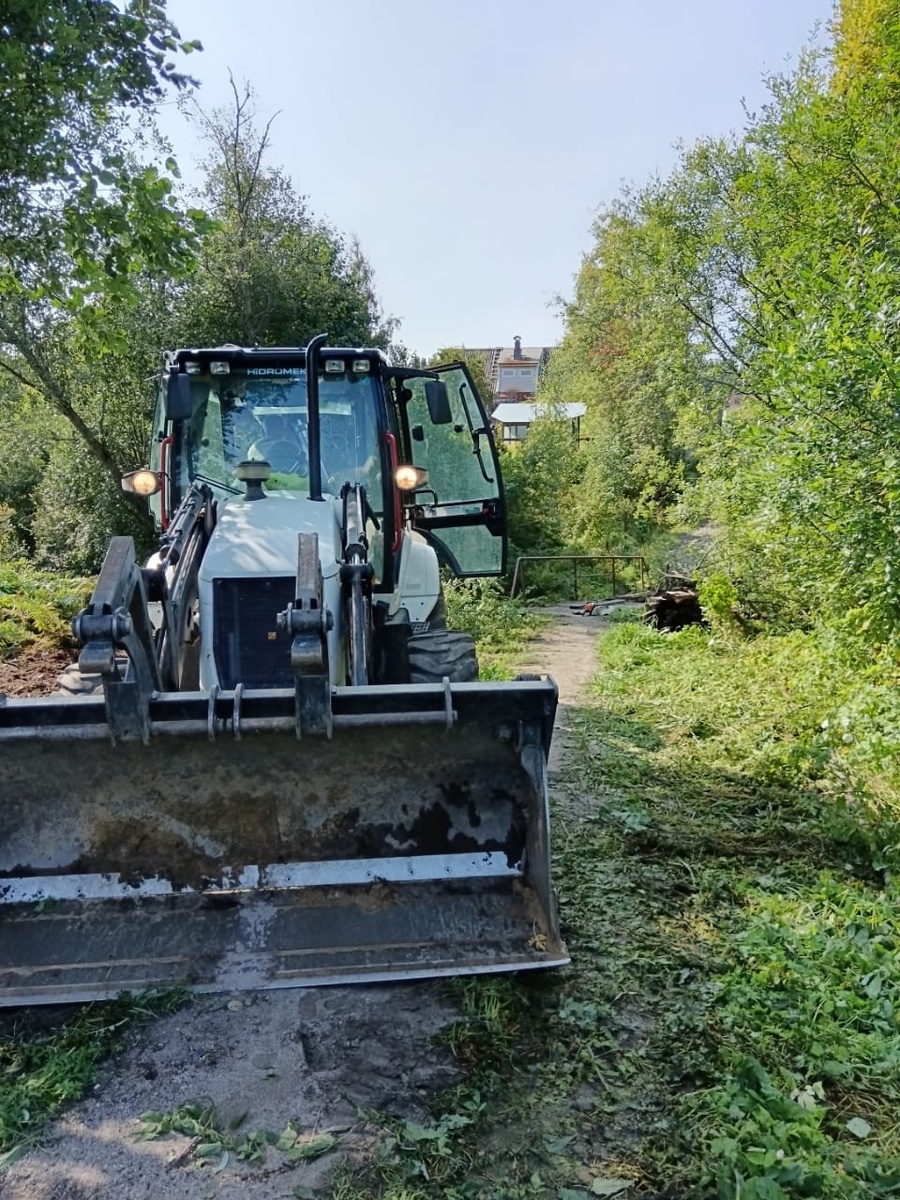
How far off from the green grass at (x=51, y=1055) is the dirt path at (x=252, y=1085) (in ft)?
0.16

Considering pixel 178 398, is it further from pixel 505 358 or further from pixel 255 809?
pixel 505 358

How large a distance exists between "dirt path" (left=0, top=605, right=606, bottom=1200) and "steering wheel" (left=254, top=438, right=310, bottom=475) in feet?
9.49

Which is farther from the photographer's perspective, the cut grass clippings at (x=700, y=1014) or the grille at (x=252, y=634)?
the grille at (x=252, y=634)

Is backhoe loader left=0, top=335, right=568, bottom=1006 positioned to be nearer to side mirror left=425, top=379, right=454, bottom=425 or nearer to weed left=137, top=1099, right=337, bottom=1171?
weed left=137, top=1099, right=337, bottom=1171

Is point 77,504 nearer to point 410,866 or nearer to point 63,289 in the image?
point 63,289

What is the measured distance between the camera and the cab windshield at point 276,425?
4891 mm

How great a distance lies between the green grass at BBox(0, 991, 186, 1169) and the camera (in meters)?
2.37

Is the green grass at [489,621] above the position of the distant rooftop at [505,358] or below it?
below

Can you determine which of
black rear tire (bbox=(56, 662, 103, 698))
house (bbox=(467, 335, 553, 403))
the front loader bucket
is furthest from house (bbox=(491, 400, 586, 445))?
the front loader bucket

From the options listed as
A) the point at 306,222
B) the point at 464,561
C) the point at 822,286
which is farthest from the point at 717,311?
the point at 306,222

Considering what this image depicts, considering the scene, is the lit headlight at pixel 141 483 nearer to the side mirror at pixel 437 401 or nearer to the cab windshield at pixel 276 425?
the cab windshield at pixel 276 425

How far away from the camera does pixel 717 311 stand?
35.4 ft


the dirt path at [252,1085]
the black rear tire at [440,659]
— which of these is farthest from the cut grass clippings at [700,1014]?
the black rear tire at [440,659]

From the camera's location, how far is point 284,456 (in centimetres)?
486
